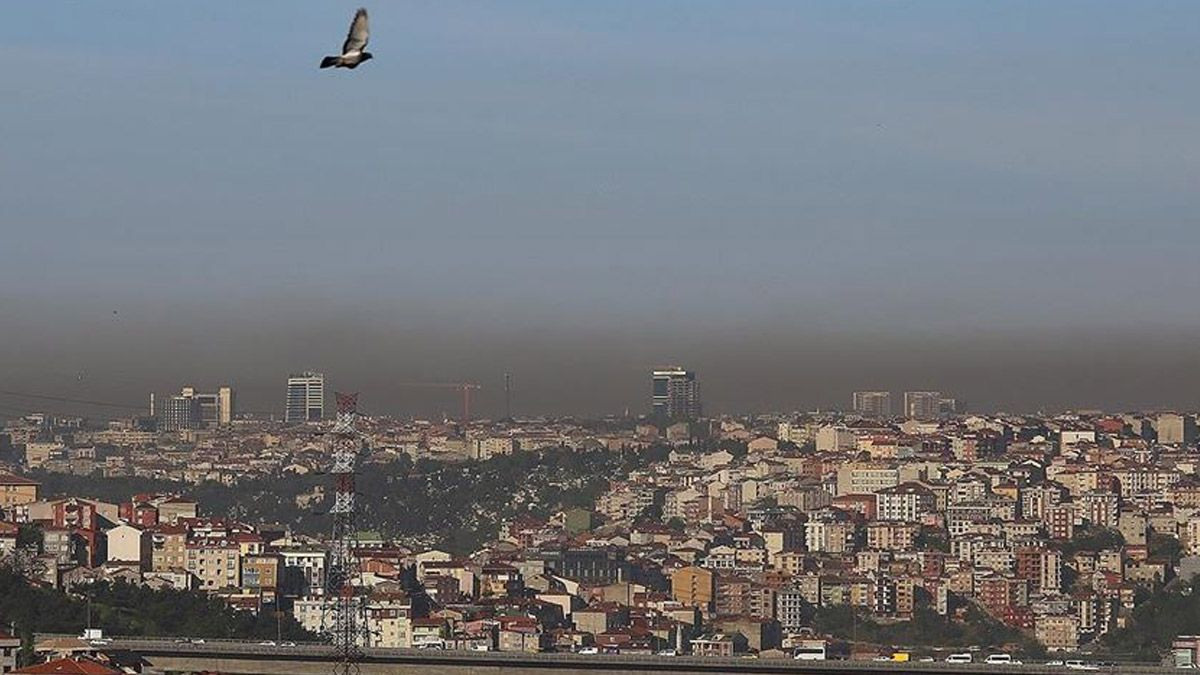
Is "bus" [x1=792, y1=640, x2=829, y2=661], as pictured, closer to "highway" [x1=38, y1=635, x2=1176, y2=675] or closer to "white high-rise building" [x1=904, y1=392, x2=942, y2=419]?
"highway" [x1=38, y1=635, x2=1176, y2=675]

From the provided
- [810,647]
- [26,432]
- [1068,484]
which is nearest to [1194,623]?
[810,647]

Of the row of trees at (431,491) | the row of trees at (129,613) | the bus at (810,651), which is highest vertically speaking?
the row of trees at (431,491)

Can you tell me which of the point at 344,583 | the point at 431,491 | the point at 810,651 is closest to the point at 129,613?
the point at 344,583

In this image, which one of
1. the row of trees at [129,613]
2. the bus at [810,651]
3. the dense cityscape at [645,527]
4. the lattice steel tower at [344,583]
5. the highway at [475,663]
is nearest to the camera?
the lattice steel tower at [344,583]

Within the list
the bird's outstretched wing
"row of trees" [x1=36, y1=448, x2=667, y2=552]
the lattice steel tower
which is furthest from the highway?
"row of trees" [x1=36, y1=448, x2=667, y2=552]

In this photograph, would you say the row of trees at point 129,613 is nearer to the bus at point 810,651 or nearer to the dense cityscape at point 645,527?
the dense cityscape at point 645,527

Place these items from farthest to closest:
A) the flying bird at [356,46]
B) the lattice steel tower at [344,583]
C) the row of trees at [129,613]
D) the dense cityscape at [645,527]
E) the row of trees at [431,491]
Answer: the row of trees at [431,491], the dense cityscape at [645,527], the row of trees at [129,613], the lattice steel tower at [344,583], the flying bird at [356,46]

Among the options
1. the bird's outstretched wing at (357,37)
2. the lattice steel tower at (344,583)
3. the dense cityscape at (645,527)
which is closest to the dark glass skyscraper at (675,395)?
the dense cityscape at (645,527)
